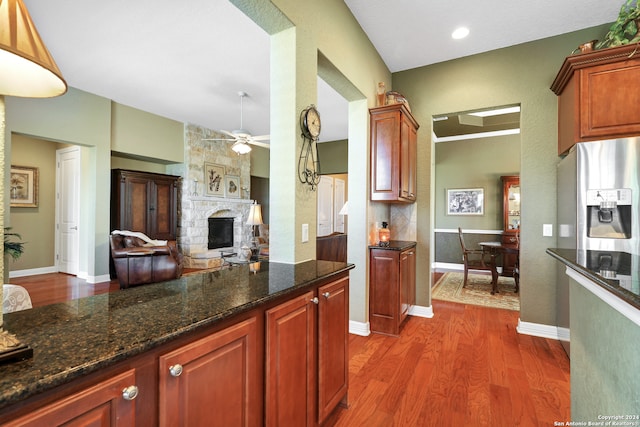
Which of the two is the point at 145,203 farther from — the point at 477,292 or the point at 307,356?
the point at 477,292

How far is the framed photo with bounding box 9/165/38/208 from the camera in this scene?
5531 mm

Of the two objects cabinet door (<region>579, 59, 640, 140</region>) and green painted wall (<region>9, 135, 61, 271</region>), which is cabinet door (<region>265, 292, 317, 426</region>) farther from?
green painted wall (<region>9, 135, 61, 271</region>)

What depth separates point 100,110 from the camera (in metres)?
5.21

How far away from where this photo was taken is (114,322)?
0.92 m

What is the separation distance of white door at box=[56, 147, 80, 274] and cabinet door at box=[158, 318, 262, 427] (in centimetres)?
618

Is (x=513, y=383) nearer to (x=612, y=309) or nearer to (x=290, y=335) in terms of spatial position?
(x=612, y=309)

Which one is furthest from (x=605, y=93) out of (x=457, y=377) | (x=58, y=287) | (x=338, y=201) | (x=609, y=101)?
(x=338, y=201)

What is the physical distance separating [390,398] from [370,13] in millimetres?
3197

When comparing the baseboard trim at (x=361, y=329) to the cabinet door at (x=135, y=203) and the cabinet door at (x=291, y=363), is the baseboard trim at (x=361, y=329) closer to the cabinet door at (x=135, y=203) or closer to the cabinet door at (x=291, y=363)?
Result: the cabinet door at (x=291, y=363)

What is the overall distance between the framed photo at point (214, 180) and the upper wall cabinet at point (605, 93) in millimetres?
6443

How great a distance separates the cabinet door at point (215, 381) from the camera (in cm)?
88

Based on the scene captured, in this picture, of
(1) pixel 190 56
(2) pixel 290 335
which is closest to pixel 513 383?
(2) pixel 290 335

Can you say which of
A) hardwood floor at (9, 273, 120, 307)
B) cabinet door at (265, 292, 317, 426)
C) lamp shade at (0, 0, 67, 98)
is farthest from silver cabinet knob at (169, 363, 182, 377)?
hardwood floor at (9, 273, 120, 307)

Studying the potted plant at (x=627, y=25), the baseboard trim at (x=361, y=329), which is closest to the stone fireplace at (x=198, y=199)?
the baseboard trim at (x=361, y=329)
